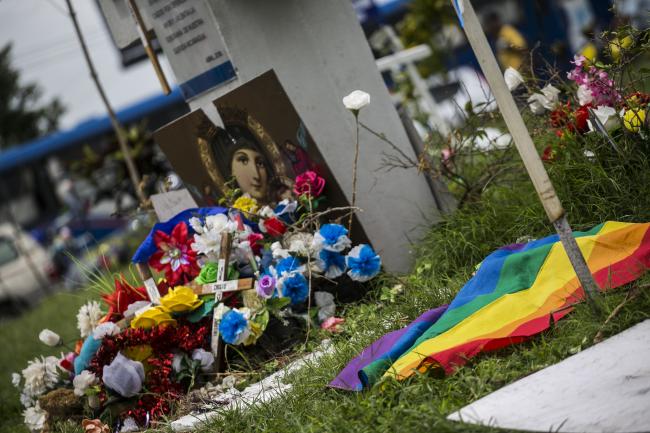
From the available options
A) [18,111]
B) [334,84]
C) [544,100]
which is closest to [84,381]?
[334,84]

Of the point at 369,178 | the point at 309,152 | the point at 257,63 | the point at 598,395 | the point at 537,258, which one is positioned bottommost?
the point at 598,395

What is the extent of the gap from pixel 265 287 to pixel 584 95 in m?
1.94

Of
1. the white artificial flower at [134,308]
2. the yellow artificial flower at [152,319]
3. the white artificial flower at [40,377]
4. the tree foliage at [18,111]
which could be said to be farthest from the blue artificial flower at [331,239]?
the tree foliage at [18,111]

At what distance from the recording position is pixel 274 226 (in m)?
4.38

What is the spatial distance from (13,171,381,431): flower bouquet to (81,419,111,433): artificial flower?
0.04ft

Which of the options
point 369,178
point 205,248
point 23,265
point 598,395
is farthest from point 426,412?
point 23,265

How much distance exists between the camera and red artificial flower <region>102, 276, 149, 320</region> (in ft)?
14.4

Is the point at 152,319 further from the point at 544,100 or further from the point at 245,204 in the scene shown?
the point at 544,100

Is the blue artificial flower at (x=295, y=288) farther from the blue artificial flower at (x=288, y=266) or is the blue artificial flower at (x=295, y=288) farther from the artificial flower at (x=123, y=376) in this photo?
the artificial flower at (x=123, y=376)

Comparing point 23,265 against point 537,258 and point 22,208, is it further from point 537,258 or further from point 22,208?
point 537,258

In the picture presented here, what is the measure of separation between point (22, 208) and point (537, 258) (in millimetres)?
22488

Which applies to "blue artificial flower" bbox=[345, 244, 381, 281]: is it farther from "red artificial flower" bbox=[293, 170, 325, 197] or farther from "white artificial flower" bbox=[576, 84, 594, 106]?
"white artificial flower" bbox=[576, 84, 594, 106]

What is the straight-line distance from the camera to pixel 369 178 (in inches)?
190

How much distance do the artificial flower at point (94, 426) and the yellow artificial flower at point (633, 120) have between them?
290 cm
